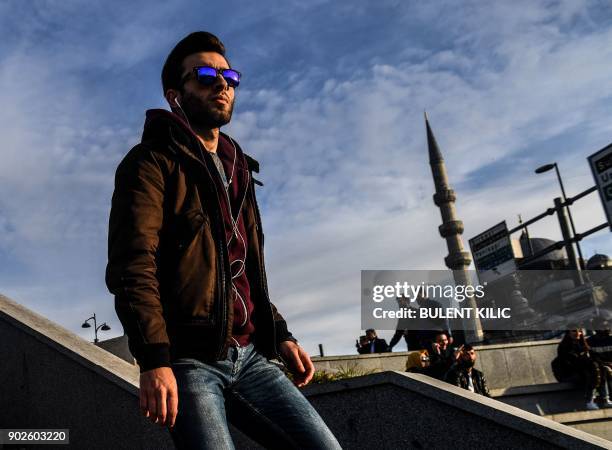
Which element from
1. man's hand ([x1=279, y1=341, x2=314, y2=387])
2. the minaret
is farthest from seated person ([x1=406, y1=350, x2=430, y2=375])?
the minaret

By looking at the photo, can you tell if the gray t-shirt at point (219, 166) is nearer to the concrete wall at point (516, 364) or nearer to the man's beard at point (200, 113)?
the man's beard at point (200, 113)

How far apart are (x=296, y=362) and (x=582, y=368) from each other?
1052 centimetres

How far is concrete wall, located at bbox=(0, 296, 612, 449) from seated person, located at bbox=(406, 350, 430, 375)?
5639 mm

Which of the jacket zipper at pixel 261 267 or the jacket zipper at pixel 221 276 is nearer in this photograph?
the jacket zipper at pixel 221 276

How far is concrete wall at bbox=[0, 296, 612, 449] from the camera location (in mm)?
4410

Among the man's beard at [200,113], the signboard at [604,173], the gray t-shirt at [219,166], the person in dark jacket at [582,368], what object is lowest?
the person in dark jacket at [582,368]

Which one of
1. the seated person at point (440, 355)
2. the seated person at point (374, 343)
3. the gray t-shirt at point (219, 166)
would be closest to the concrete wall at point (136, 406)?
the gray t-shirt at point (219, 166)

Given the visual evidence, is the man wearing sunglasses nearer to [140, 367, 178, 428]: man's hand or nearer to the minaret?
[140, 367, 178, 428]: man's hand

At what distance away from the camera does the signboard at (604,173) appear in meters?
30.0

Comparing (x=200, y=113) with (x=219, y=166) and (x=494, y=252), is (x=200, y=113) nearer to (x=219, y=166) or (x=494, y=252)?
(x=219, y=166)

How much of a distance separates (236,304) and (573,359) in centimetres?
1095

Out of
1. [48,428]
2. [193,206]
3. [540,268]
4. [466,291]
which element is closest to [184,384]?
[193,206]

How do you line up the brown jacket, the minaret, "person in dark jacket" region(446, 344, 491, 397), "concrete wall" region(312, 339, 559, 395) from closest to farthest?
the brown jacket
"person in dark jacket" region(446, 344, 491, 397)
"concrete wall" region(312, 339, 559, 395)
the minaret

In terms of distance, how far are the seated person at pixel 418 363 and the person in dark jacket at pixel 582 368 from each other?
2770mm
